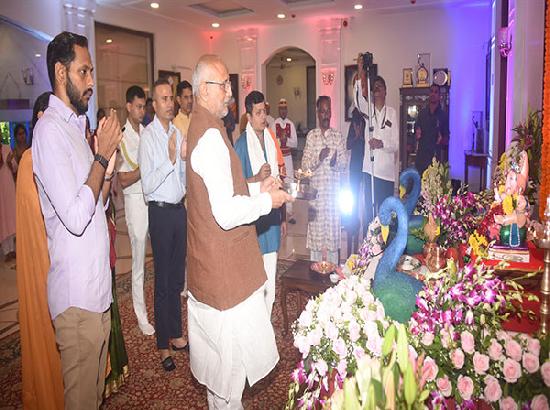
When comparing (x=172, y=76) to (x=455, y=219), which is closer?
(x=455, y=219)

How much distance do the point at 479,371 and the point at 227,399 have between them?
127 centimetres

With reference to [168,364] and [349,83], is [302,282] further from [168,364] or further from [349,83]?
[349,83]

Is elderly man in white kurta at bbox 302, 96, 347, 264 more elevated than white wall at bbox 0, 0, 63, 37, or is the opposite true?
white wall at bbox 0, 0, 63, 37

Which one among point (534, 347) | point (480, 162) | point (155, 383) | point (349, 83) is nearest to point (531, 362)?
point (534, 347)

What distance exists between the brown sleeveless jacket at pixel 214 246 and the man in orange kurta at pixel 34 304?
0.75 metres

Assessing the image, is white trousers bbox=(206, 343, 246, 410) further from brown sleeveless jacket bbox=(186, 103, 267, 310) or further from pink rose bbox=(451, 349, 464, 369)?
pink rose bbox=(451, 349, 464, 369)

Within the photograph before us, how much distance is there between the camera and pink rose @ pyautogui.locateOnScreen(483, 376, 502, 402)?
1380mm

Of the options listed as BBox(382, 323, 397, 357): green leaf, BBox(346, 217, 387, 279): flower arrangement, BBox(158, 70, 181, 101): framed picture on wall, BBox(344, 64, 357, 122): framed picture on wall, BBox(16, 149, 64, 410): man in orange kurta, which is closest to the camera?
BBox(382, 323, 397, 357): green leaf

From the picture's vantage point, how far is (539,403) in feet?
4.09

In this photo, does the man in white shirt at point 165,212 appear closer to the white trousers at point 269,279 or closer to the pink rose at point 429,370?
the white trousers at point 269,279

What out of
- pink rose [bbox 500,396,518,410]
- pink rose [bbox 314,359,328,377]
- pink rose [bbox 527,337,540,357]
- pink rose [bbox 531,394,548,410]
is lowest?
pink rose [bbox 500,396,518,410]

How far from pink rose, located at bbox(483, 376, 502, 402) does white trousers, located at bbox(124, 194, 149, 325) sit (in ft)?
9.40

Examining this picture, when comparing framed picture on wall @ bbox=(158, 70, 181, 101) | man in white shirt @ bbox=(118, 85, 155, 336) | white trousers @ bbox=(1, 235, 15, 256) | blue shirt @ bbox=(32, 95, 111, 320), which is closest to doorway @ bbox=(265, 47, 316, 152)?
framed picture on wall @ bbox=(158, 70, 181, 101)

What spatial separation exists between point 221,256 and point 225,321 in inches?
12.7
